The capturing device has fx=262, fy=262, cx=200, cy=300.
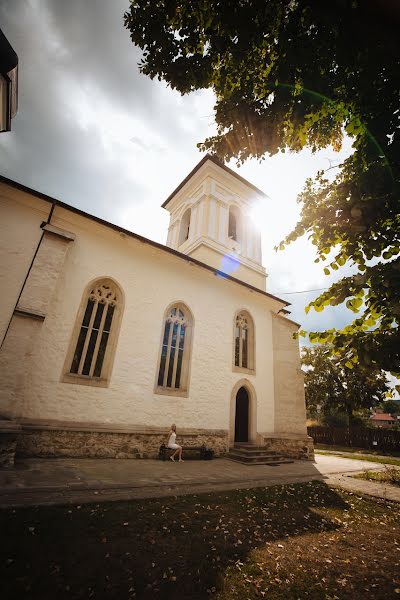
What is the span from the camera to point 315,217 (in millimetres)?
4332

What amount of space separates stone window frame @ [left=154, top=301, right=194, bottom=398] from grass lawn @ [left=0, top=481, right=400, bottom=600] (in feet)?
18.3

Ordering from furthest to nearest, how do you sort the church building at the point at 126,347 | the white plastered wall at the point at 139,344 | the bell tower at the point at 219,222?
1. the bell tower at the point at 219,222
2. the white plastered wall at the point at 139,344
3. the church building at the point at 126,347

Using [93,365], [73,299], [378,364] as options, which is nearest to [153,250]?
[73,299]

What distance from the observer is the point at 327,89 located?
168 inches

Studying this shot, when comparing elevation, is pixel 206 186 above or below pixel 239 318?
above

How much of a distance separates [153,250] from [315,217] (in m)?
8.02

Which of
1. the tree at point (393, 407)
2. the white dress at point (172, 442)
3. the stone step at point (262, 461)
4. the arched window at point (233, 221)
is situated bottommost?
the stone step at point (262, 461)

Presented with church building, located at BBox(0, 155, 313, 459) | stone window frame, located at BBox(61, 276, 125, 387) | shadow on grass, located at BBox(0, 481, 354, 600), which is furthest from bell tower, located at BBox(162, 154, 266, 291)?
shadow on grass, located at BBox(0, 481, 354, 600)

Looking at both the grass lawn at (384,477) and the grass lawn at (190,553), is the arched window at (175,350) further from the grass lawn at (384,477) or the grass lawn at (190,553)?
the grass lawn at (384,477)

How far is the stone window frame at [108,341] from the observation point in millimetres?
8812

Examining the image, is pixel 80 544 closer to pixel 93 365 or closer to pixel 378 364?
pixel 378 364

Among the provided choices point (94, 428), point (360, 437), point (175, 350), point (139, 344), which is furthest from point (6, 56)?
point (360, 437)

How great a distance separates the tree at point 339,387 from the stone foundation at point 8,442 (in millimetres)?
26562

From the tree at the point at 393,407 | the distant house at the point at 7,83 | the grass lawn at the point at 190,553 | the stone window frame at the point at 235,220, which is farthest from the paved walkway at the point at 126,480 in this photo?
the tree at the point at 393,407
